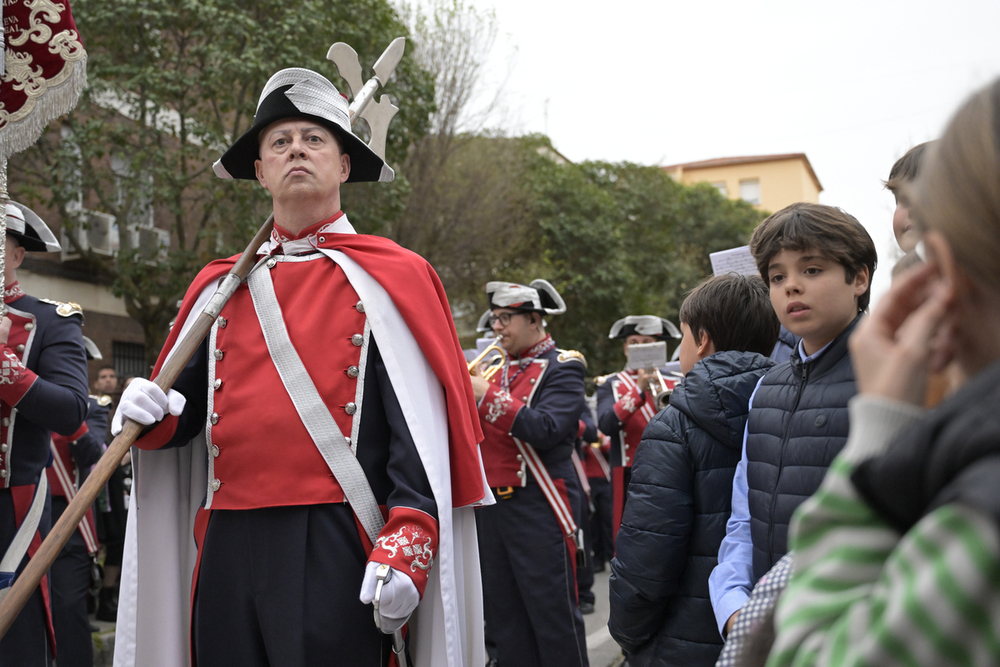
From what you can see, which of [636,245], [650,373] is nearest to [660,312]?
[636,245]

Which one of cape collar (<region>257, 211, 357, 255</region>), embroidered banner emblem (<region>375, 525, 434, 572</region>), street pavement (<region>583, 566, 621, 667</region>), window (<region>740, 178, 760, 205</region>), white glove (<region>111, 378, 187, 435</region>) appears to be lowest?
street pavement (<region>583, 566, 621, 667</region>)

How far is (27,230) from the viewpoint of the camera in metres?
4.07

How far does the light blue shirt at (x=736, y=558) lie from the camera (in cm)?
221

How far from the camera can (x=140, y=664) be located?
265 centimetres

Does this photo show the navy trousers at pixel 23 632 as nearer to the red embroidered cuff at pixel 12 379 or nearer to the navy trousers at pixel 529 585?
the red embroidered cuff at pixel 12 379

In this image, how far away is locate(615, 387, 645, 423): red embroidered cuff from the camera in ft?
25.2

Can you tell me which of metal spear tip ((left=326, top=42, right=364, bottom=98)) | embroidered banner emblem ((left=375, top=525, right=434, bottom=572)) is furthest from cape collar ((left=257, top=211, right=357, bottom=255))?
embroidered banner emblem ((left=375, top=525, right=434, bottom=572))

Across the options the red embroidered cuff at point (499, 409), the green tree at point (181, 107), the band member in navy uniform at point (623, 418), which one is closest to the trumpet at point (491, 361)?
the red embroidered cuff at point (499, 409)

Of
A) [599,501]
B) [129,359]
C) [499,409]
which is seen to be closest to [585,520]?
[499,409]

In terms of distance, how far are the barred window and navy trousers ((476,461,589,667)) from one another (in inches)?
567

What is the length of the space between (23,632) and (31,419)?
0.79 meters

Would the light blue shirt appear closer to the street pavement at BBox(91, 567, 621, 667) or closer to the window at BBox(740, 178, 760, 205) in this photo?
the street pavement at BBox(91, 567, 621, 667)

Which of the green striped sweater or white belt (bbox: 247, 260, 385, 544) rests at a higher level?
white belt (bbox: 247, 260, 385, 544)

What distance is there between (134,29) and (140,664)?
12.4 m
